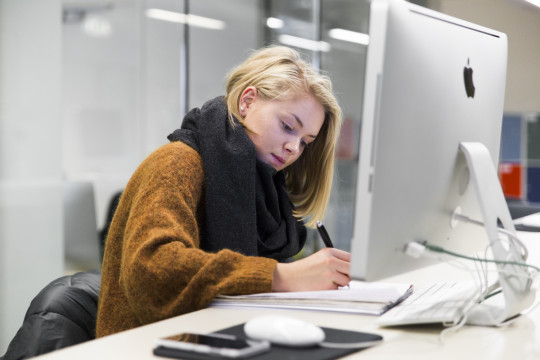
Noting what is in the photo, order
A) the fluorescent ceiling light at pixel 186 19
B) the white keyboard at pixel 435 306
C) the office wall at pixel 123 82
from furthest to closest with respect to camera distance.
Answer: the fluorescent ceiling light at pixel 186 19, the office wall at pixel 123 82, the white keyboard at pixel 435 306

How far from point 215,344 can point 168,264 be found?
11.8 inches

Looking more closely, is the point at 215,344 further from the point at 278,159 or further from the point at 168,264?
the point at 278,159

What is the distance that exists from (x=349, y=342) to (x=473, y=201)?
0.34 metres

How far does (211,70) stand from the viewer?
3934 mm

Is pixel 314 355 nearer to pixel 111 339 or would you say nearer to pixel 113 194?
pixel 111 339

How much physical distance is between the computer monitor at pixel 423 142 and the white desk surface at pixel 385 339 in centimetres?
8

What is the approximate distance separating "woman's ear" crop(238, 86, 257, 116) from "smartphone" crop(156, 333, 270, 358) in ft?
2.47

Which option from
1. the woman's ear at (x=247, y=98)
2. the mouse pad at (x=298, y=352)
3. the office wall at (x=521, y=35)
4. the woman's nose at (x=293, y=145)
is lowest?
the mouse pad at (x=298, y=352)

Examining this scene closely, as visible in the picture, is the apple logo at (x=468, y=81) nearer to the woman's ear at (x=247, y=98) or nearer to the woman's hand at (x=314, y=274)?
the woman's hand at (x=314, y=274)

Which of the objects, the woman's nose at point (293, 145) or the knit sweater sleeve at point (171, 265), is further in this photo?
the woman's nose at point (293, 145)

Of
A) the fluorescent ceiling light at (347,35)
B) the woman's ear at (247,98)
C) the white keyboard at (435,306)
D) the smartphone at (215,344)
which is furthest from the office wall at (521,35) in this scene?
the smartphone at (215,344)

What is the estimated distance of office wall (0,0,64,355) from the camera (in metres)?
2.83

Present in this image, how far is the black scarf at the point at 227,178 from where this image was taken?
1378 millimetres

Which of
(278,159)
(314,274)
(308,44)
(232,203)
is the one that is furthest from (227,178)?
(308,44)
